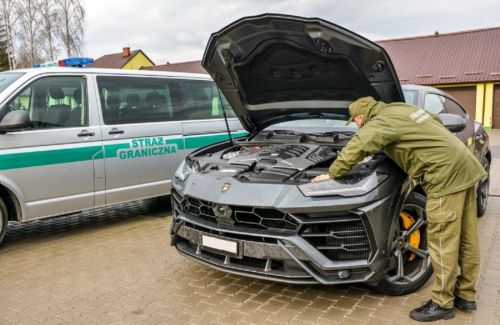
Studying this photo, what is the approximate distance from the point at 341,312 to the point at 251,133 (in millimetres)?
2370

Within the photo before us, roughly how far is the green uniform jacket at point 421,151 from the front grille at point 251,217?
49cm

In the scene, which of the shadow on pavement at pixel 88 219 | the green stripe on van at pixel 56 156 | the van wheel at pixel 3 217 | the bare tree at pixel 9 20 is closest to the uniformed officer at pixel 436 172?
the green stripe on van at pixel 56 156

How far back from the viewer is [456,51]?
28.2 metres

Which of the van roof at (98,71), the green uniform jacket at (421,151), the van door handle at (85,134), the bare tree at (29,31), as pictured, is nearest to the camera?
the green uniform jacket at (421,151)

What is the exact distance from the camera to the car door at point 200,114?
6.60 metres

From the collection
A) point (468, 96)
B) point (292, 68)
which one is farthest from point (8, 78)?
point (468, 96)

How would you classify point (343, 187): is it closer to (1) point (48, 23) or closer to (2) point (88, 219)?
(2) point (88, 219)

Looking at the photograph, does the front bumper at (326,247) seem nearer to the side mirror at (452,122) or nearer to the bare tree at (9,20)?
the side mirror at (452,122)

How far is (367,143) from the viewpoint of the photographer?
126 inches

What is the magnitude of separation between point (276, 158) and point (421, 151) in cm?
125

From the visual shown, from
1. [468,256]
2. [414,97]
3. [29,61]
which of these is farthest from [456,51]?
[29,61]

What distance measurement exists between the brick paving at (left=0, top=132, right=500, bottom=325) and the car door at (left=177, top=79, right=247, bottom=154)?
68.6 inches

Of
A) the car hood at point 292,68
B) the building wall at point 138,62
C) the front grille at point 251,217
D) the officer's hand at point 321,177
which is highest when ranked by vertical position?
the building wall at point 138,62

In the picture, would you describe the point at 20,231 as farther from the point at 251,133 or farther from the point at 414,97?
the point at 414,97
